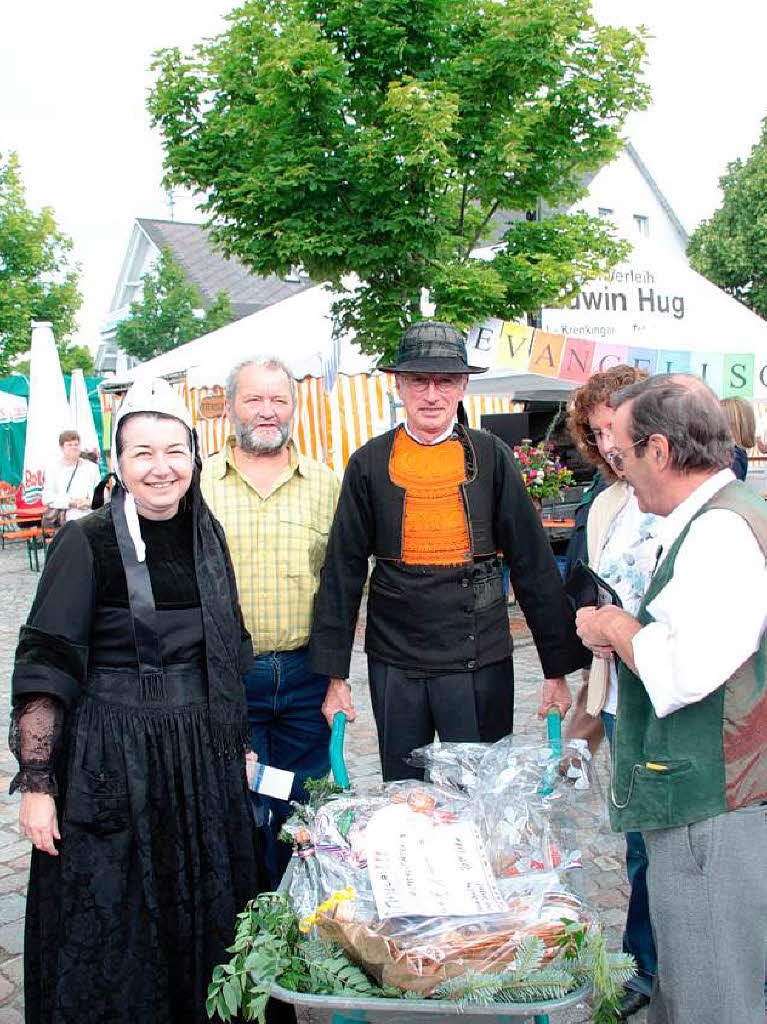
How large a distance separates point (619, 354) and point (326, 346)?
10.2 feet

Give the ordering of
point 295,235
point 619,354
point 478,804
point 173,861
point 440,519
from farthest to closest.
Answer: point 619,354 → point 295,235 → point 440,519 → point 173,861 → point 478,804

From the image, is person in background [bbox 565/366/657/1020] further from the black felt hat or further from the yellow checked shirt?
the yellow checked shirt

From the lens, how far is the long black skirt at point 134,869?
2197 millimetres

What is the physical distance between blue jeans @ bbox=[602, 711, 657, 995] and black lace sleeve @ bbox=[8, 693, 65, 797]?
1.66 meters

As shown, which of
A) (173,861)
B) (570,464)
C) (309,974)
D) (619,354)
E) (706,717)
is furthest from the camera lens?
(570,464)

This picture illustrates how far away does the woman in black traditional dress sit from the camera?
2.19 m

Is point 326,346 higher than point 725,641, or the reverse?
point 326,346

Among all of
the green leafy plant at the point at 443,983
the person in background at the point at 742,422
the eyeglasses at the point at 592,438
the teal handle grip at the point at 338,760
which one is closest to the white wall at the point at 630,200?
the person in background at the point at 742,422

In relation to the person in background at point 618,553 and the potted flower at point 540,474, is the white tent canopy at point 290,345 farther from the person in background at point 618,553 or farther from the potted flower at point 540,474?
the person in background at point 618,553

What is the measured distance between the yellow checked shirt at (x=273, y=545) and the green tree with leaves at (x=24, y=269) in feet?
66.7

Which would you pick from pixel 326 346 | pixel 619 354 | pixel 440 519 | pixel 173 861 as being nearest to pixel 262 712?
pixel 173 861

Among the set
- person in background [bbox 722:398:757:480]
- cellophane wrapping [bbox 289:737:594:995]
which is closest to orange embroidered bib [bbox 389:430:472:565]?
cellophane wrapping [bbox 289:737:594:995]

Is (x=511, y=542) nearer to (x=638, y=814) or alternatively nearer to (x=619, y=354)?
(x=638, y=814)

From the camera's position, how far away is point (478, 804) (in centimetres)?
192
